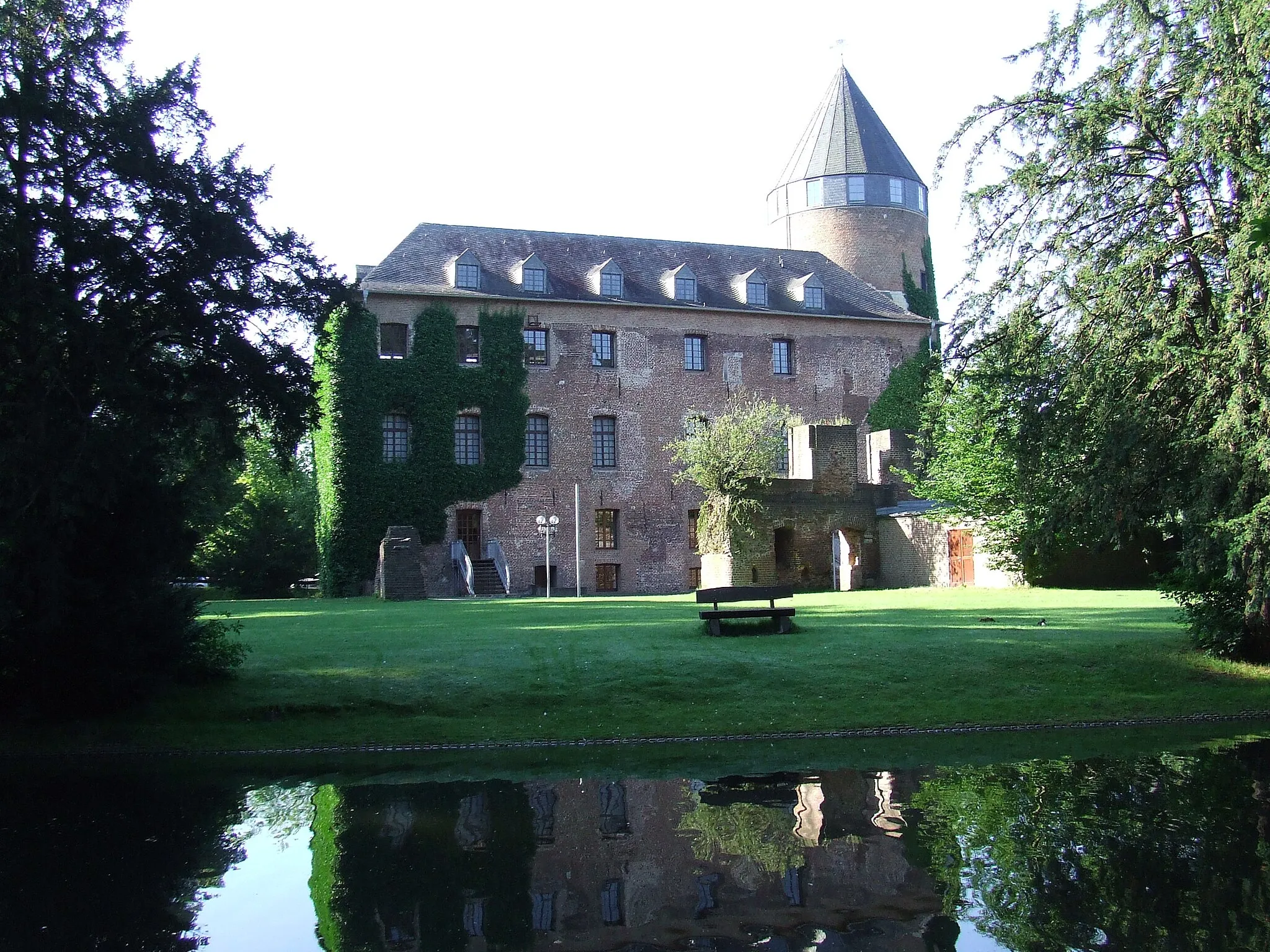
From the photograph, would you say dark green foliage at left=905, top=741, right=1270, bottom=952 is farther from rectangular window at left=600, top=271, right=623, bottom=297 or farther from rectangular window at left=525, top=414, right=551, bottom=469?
rectangular window at left=600, top=271, right=623, bottom=297

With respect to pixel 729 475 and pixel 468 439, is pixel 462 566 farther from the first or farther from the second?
pixel 729 475

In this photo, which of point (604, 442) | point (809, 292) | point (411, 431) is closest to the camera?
point (411, 431)

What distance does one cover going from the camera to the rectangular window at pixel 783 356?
41062 mm

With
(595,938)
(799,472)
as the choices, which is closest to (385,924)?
(595,938)

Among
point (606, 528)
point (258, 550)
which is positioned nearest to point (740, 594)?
point (606, 528)

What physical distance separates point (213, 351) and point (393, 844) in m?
7.01

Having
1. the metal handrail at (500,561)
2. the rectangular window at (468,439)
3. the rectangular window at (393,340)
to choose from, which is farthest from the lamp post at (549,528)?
the rectangular window at (393,340)

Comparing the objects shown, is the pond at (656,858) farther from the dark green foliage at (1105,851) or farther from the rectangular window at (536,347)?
the rectangular window at (536,347)

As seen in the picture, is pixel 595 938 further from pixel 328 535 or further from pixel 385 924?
pixel 328 535

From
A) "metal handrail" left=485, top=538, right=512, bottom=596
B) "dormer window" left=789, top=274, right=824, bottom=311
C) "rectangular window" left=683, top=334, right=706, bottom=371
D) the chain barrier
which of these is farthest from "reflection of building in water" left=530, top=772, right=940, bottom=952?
"dormer window" left=789, top=274, right=824, bottom=311

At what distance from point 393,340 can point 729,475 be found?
11843 millimetres

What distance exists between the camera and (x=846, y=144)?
47.2m

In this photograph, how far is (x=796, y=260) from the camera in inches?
1729

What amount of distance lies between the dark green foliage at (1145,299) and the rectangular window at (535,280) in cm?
2355
